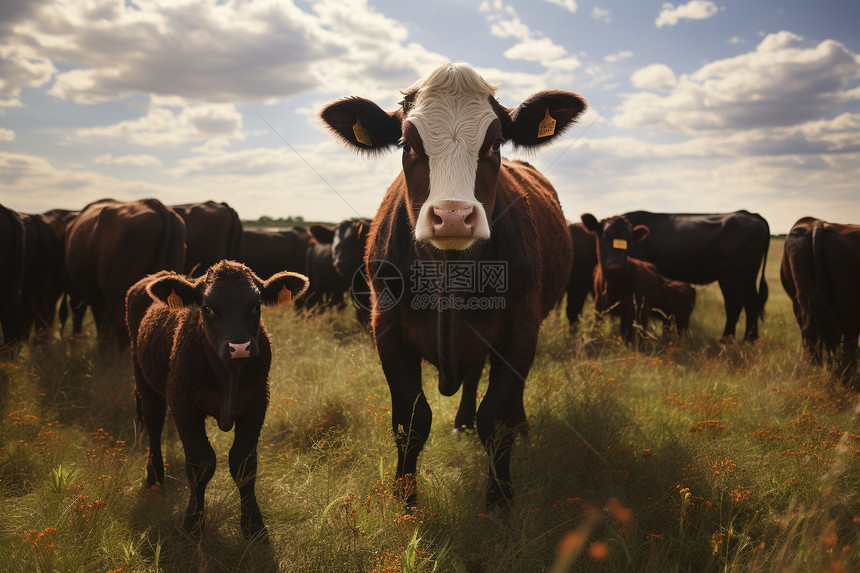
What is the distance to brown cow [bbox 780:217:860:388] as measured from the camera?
603 cm

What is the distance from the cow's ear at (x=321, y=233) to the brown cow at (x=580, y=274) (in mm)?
5721

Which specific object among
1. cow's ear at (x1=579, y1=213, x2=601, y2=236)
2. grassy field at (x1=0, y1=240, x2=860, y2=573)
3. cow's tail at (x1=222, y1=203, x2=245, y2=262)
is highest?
cow's ear at (x1=579, y1=213, x2=601, y2=236)

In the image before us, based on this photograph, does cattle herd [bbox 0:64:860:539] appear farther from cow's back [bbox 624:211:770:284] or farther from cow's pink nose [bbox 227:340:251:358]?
cow's back [bbox 624:211:770:284]

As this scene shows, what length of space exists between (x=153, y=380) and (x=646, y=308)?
7565 millimetres

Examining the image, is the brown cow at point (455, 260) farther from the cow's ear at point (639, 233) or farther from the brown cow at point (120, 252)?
the cow's ear at point (639, 233)

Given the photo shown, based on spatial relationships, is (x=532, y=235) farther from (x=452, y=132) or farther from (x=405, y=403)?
(x=405, y=403)

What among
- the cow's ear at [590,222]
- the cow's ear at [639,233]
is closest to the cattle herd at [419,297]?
the cow's ear at [590,222]

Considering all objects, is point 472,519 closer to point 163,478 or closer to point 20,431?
point 163,478

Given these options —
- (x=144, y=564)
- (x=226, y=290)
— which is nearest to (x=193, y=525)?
(x=144, y=564)

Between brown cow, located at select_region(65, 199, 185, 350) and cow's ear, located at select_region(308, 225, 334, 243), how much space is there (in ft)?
18.9

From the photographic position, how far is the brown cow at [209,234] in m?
9.92

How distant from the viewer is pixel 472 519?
10.1 feet

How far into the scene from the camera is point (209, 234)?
33.0 feet

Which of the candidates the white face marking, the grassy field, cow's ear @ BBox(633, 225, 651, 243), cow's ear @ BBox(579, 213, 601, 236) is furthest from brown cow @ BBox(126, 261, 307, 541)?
cow's ear @ BBox(633, 225, 651, 243)
